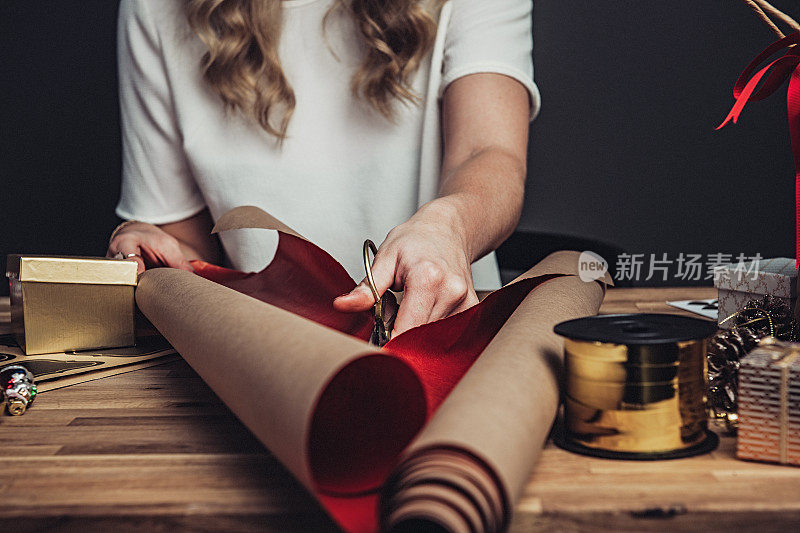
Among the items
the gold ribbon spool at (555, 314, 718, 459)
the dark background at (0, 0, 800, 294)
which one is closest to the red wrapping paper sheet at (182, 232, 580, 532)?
the gold ribbon spool at (555, 314, 718, 459)

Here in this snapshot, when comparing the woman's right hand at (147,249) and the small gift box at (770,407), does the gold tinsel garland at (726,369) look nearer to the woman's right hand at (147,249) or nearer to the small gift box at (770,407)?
the small gift box at (770,407)

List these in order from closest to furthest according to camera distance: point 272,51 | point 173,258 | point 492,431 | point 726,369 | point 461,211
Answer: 1. point 492,431
2. point 726,369
3. point 461,211
4. point 173,258
5. point 272,51

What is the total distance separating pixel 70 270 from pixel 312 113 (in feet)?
2.44

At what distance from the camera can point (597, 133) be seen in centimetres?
208

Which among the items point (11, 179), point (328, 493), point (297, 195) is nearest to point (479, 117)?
point (297, 195)

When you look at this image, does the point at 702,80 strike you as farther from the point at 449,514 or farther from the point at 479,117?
the point at 449,514

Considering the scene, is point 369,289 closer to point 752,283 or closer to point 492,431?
point 492,431

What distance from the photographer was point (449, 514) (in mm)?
318

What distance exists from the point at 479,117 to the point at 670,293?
17.9 inches

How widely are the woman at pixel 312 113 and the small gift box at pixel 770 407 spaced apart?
69 cm

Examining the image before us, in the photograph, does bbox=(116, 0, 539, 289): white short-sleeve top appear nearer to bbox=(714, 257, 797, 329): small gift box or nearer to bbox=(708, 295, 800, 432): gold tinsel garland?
bbox=(714, 257, 797, 329): small gift box

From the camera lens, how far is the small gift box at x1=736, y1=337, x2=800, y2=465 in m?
0.43

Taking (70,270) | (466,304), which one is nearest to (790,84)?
(466,304)

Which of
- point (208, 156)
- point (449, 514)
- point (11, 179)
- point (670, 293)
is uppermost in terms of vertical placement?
point (449, 514)
